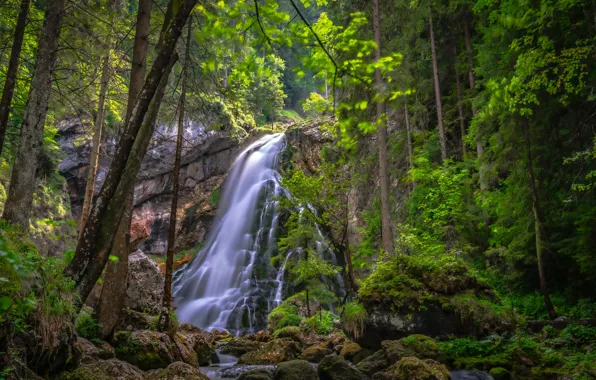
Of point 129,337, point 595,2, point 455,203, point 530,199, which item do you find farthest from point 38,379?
point 455,203

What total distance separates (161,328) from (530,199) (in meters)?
11.3

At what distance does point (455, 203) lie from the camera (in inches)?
581

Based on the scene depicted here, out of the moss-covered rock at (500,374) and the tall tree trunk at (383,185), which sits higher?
the tall tree trunk at (383,185)

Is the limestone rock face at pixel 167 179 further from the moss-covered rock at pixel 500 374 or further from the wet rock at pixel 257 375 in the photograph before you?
the moss-covered rock at pixel 500 374

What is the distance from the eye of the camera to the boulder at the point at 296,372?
819 cm

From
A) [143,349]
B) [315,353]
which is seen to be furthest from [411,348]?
[143,349]

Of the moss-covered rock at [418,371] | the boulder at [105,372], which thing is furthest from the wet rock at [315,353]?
the boulder at [105,372]

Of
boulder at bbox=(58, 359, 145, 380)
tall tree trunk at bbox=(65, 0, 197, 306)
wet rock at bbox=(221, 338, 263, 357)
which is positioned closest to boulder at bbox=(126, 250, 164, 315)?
wet rock at bbox=(221, 338, 263, 357)

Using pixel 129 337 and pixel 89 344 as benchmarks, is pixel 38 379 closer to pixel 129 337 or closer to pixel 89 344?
pixel 89 344

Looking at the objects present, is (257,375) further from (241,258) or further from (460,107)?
(241,258)

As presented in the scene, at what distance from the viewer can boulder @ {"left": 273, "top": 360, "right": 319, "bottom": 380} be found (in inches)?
322

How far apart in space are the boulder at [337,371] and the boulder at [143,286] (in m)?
6.06

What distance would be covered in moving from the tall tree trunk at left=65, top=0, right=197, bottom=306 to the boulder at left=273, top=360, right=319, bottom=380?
5724 mm

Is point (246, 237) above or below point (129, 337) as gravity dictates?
above
